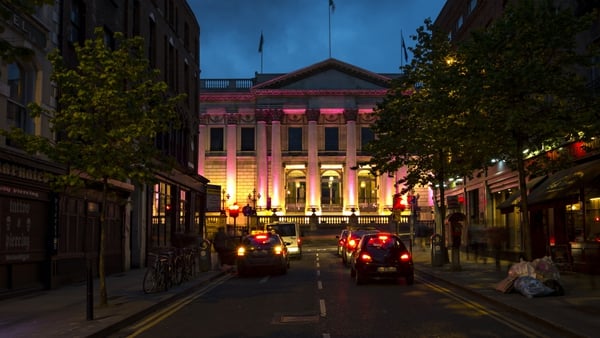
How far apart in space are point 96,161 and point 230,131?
58.5 metres

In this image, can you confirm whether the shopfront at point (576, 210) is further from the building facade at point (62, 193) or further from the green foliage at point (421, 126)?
the building facade at point (62, 193)

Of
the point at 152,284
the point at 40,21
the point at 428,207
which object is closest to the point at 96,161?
the point at 152,284

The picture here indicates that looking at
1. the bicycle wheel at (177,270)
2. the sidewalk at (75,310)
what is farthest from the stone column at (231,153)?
the sidewalk at (75,310)

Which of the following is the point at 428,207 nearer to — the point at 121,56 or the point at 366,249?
the point at 366,249

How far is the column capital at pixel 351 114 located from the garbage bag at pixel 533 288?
5566cm

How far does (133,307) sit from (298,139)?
59164mm

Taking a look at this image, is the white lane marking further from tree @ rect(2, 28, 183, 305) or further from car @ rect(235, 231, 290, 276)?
car @ rect(235, 231, 290, 276)

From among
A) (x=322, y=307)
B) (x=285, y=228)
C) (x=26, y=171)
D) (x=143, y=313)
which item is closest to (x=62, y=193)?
(x=26, y=171)

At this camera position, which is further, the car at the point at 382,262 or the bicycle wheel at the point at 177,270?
the bicycle wheel at the point at 177,270

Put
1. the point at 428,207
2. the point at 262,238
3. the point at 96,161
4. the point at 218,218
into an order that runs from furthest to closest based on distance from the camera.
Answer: the point at 428,207 → the point at 218,218 → the point at 262,238 → the point at 96,161

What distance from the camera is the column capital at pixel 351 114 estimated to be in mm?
69812

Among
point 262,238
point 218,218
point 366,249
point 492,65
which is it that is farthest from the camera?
point 218,218

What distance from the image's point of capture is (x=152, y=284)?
16922 millimetres

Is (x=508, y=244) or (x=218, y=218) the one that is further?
(x=218, y=218)
